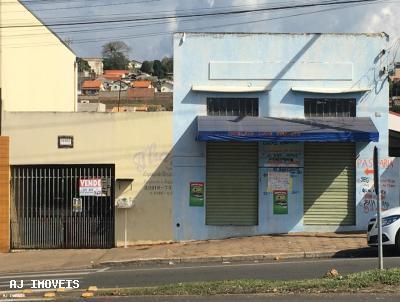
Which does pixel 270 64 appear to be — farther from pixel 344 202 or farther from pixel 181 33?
pixel 344 202

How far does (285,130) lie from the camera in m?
17.0

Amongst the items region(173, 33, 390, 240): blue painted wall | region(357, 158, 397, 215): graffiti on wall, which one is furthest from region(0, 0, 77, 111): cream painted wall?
region(357, 158, 397, 215): graffiti on wall

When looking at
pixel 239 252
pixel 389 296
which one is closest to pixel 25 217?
pixel 239 252

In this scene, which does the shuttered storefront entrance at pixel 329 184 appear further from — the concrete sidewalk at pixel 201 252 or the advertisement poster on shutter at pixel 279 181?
the concrete sidewalk at pixel 201 252

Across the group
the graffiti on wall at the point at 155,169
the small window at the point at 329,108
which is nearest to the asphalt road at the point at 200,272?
the graffiti on wall at the point at 155,169

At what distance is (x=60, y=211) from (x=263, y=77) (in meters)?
7.32

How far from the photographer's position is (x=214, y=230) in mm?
18062

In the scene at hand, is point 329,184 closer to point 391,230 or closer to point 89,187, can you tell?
point 391,230

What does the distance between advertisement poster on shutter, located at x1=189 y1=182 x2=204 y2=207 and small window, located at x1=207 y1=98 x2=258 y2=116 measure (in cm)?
221

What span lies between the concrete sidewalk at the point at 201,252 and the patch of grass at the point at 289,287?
5656 mm

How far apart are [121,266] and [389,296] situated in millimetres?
8334

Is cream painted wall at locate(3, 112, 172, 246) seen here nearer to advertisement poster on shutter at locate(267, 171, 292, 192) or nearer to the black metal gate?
the black metal gate

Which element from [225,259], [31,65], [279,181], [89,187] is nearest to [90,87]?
[31,65]

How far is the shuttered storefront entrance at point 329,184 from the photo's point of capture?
18.1 metres
